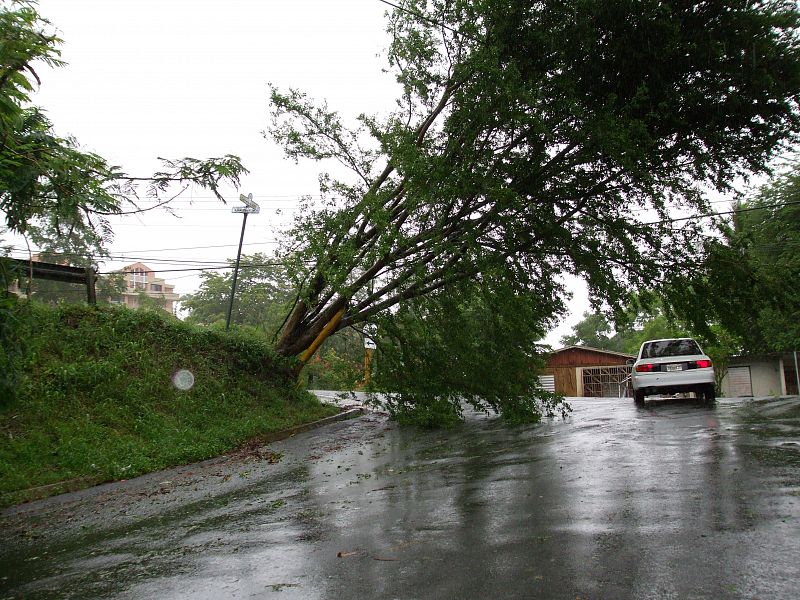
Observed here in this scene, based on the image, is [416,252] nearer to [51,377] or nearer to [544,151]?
[544,151]

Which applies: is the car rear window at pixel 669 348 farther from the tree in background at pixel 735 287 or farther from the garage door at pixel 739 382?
the garage door at pixel 739 382

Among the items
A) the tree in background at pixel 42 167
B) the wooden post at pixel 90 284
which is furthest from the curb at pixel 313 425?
the tree in background at pixel 42 167

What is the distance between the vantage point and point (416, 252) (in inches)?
683

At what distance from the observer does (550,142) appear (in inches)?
556

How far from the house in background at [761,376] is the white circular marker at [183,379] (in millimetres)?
30222

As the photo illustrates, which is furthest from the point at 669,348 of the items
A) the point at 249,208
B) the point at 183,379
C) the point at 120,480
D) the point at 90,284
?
the point at 249,208

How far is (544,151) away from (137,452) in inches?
427

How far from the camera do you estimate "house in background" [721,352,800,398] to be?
35688 mm

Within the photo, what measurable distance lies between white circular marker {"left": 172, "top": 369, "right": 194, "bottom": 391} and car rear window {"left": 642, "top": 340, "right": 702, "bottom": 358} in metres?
12.1

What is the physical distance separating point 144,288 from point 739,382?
53.0 metres

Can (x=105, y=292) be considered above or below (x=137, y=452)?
above

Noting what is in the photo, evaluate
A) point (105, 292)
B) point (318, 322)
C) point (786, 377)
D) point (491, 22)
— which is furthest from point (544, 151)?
point (105, 292)

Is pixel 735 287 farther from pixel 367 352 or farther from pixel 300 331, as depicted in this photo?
pixel 300 331

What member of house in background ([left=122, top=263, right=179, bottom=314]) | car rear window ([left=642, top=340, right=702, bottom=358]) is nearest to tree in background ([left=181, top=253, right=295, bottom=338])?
house in background ([left=122, top=263, right=179, bottom=314])
